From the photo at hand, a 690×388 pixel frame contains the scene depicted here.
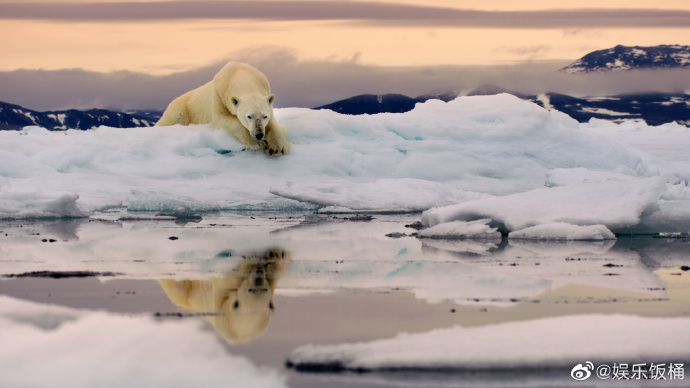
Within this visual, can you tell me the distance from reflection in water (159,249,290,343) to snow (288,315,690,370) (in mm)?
696

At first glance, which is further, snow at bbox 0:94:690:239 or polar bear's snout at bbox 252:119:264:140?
polar bear's snout at bbox 252:119:264:140

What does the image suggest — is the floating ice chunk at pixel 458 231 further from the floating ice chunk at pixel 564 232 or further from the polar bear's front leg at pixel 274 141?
the polar bear's front leg at pixel 274 141

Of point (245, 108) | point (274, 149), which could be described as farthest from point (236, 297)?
point (274, 149)

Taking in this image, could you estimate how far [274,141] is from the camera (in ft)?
55.1

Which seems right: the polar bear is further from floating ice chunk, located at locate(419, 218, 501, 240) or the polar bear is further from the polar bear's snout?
floating ice chunk, located at locate(419, 218, 501, 240)

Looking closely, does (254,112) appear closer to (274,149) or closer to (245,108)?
(245,108)

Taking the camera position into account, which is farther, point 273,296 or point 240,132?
point 240,132

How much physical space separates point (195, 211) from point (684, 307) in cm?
978

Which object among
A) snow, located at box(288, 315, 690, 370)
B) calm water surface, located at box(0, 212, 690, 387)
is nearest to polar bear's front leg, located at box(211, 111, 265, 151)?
calm water surface, located at box(0, 212, 690, 387)

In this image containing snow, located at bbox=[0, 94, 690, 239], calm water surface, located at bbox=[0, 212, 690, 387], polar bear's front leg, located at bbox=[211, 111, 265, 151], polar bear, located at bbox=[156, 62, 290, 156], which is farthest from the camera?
polar bear's front leg, located at bbox=[211, 111, 265, 151]

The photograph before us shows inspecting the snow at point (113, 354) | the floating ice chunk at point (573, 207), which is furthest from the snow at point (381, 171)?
the snow at point (113, 354)

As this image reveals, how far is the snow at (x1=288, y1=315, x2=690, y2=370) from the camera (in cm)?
406

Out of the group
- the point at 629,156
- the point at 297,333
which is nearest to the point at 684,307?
the point at 297,333

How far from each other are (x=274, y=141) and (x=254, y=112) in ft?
3.38
